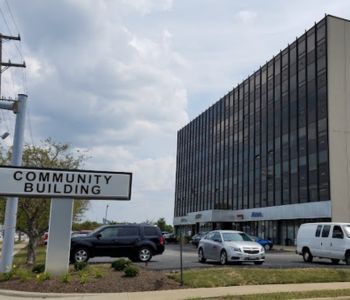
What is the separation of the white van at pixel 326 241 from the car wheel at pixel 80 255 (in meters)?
10.4

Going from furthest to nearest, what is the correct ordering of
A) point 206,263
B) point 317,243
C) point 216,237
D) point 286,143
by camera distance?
1. point 286,143
2. point 317,243
3. point 206,263
4. point 216,237

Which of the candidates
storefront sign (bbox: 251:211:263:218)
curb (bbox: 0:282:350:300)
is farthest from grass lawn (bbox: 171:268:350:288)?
storefront sign (bbox: 251:211:263:218)

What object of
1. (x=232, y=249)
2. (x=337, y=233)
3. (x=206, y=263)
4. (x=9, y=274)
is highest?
(x=337, y=233)

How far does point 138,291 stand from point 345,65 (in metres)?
43.0

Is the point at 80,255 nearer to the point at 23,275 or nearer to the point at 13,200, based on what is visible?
the point at 13,200

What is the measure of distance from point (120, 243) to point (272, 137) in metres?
41.8

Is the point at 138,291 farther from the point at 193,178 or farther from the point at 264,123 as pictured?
the point at 193,178

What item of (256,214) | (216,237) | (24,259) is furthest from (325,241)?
(256,214)

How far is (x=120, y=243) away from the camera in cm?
2172

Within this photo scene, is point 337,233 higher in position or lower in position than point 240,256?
higher

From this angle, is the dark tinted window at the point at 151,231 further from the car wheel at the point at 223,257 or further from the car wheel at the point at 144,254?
the car wheel at the point at 223,257

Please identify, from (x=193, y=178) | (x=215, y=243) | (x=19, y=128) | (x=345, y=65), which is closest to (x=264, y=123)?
(x=345, y=65)

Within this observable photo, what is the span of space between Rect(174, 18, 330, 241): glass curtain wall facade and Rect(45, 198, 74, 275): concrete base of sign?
122ft

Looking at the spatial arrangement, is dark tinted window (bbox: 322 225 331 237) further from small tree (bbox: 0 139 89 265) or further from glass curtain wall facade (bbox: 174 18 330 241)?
glass curtain wall facade (bbox: 174 18 330 241)
